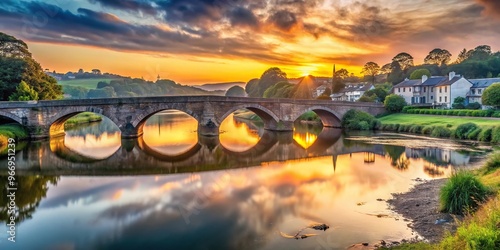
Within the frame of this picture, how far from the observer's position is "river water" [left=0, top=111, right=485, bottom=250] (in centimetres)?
1266

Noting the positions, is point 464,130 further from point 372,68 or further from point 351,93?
point 372,68

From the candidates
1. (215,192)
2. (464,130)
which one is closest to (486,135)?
(464,130)

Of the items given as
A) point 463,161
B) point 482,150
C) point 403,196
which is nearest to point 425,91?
point 482,150

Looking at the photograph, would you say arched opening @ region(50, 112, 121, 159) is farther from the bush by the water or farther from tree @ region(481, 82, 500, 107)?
tree @ region(481, 82, 500, 107)

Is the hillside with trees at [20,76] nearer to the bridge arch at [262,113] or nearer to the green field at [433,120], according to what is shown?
the bridge arch at [262,113]

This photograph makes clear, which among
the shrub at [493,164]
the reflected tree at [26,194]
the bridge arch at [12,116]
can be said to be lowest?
the reflected tree at [26,194]

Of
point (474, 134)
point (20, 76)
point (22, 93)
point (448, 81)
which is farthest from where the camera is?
point (448, 81)

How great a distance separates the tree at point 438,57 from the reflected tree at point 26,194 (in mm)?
114497

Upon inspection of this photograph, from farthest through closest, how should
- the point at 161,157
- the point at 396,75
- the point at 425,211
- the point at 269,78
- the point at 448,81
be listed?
1. the point at 269,78
2. the point at 396,75
3. the point at 448,81
4. the point at 161,157
5. the point at 425,211

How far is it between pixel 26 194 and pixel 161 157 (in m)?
12.6

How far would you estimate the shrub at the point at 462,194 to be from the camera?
1273 centimetres

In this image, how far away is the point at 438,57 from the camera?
111375 millimetres

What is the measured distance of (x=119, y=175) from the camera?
23312 millimetres

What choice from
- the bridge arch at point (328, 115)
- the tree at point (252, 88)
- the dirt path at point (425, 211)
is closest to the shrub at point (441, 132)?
the bridge arch at point (328, 115)
